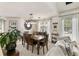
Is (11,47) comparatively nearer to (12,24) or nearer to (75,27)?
(12,24)

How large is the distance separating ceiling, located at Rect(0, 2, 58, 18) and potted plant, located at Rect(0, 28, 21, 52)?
30cm

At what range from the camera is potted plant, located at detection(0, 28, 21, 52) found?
215 centimetres

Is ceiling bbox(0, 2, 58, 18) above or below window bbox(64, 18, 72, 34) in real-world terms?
above

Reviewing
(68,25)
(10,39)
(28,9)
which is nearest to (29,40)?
(10,39)

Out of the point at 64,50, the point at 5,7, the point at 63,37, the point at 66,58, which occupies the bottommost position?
the point at 66,58

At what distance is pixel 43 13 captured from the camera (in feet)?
7.29

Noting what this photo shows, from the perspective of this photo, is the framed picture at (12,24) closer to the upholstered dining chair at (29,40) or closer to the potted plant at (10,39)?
the potted plant at (10,39)

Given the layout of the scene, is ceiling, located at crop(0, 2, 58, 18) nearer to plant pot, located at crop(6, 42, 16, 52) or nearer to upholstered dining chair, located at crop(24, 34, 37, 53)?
upholstered dining chair, located at crop(24, 34, 37, 53)

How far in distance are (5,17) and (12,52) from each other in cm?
60

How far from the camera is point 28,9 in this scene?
2.20 m

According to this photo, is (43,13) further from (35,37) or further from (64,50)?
(64,50)

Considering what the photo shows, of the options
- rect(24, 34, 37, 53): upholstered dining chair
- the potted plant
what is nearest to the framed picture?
the potted plant

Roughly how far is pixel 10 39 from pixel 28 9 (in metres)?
0.58

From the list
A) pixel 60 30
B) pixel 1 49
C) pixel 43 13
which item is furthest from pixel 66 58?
pixel 1 49
